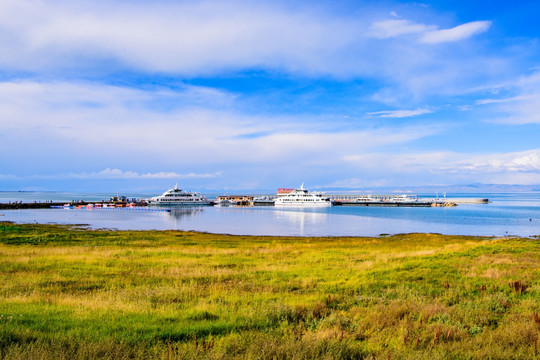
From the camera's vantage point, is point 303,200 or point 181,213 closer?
point 181,213

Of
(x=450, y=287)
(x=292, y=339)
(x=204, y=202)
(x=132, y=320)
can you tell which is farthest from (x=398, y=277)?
(x=204, y=202)

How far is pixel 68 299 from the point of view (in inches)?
412

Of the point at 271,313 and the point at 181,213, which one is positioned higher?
the point at 271,313

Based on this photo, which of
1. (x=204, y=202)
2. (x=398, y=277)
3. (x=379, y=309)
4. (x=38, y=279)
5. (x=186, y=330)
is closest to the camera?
(x=186, y=330)

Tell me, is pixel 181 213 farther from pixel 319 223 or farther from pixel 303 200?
pixel 303 200

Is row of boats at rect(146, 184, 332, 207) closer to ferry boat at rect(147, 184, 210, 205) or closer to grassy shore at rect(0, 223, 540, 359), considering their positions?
ferry boat at rect(147, 184, 210, 205)

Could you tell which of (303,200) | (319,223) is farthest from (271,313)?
(303,200)

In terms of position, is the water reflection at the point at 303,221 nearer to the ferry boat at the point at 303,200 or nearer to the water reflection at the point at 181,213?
the water reflection at the point at 181,213

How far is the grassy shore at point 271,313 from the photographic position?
6.64m

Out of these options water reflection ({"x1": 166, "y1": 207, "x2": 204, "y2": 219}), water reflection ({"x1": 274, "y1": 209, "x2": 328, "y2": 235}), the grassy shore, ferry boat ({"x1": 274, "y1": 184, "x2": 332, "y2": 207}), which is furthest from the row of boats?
the grassy shore

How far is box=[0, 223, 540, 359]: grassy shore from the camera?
6641mm

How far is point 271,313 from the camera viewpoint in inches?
355

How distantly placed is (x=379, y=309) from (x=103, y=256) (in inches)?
732

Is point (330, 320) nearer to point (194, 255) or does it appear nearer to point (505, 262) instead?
point (505, 262)
